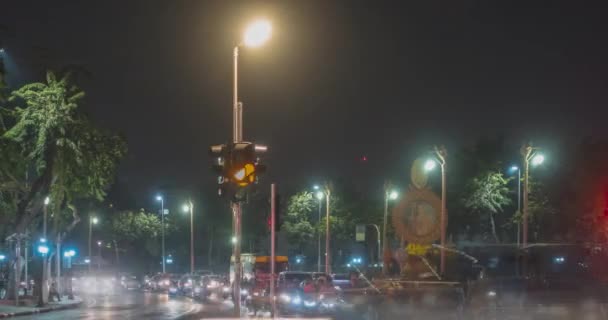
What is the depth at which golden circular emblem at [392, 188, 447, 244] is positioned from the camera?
46.1 meters

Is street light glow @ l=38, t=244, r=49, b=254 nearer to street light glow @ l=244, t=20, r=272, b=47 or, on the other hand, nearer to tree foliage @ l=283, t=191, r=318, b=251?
tree foliage @ l=283, t=191, r=318, b=251

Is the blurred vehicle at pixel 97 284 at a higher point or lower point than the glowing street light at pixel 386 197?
lower

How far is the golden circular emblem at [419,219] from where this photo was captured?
46.1m

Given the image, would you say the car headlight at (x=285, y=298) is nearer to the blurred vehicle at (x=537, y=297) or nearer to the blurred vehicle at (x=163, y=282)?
the blurred vehicle at (x=537, y=297)

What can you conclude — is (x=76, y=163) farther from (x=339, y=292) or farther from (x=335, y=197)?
(x=335, y=197)

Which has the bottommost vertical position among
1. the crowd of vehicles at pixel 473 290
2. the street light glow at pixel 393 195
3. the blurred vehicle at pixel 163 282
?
the blurred vehicle at pixel 163 282

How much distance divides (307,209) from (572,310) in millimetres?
47135

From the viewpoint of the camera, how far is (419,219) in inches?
1859

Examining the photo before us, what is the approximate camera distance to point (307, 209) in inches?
2803

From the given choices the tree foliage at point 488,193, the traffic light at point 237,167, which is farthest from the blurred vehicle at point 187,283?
the traffic light at point 237,167

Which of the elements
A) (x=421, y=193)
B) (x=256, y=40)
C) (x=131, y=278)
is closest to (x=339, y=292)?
(x=421, y=193)

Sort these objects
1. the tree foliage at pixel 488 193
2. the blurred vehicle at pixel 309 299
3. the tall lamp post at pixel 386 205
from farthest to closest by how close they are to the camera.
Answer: the tall lamp post at pixel 386 205 → the tree foliage at pixel 488 193 → the blurred vehicle at pixel 309 299

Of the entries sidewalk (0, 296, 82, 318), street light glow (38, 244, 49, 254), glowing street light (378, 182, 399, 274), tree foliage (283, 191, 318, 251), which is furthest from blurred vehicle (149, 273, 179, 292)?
street light glow (38, 244, 49, 254)

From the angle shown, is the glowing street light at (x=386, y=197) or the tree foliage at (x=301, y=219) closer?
the glowing street light at (x=386, y=197)
